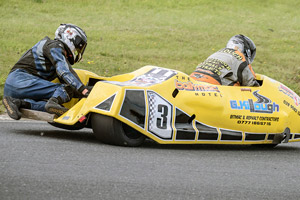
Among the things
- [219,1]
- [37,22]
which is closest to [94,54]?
[37,22]

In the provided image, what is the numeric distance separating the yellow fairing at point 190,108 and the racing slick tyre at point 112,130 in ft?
0.29

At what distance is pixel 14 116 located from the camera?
7117 mm

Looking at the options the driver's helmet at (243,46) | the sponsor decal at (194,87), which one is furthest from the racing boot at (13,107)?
the driver's helmet at (243,46)

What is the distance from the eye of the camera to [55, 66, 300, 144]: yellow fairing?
266 inches

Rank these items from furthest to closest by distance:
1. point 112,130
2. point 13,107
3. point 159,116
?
1. point 13,107
2. point 159,116
3. point 112,130

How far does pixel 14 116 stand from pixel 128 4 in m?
21.2

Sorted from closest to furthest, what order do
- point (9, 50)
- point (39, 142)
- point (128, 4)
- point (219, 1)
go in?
point (39, 142), point (9, 50), point (128, 4), point (219, 1)

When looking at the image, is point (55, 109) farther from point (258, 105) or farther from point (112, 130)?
point (258, 105)

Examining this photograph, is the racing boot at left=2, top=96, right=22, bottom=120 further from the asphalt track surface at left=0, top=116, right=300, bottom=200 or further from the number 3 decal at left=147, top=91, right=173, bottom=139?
the number 3 decal at left=147, top=91, right=173, bottom=139

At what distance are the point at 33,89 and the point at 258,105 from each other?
2.84 meters

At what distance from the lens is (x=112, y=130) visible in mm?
6672

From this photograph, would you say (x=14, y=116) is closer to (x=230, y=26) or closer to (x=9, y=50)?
(x=9, y=50)

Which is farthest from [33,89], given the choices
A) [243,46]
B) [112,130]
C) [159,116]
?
[243,46]

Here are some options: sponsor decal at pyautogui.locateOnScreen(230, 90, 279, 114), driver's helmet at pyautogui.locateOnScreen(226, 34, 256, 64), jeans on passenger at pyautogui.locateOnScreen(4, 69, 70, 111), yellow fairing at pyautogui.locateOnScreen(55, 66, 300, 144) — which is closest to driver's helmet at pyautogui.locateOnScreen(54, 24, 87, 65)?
yellow fairing at pyautogui.locateOnScreen(55, 66, 300, 144)
